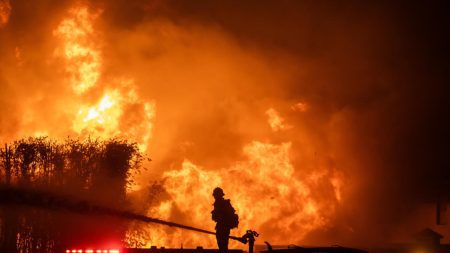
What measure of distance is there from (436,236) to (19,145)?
64.7m

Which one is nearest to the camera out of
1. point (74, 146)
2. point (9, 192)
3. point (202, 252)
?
point (9, 192)

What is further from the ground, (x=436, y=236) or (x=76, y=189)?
(x=76, y=189)

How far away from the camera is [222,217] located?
27266mm

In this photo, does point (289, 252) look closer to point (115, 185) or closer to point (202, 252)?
point (202, 252)

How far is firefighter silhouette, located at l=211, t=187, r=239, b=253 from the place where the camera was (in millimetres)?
27219

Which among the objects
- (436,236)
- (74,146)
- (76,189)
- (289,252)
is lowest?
(289,252)

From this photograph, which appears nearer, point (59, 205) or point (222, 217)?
point (59, 205)

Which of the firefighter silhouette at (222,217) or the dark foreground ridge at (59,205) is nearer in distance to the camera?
the dark foreground ridge at (59,205)

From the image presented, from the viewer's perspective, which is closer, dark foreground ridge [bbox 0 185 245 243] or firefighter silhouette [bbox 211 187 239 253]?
dark foreground ridge [bbox 0 185 245 243]

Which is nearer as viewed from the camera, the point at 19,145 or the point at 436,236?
the point at 436,236

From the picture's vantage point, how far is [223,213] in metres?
27.2

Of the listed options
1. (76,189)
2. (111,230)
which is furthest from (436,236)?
(76,189)

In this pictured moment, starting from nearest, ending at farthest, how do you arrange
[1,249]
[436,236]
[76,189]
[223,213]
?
[223,213], [436,236], [1,249], [76,189]

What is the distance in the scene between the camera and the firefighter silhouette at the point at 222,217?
27.2 meters
